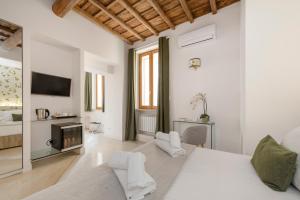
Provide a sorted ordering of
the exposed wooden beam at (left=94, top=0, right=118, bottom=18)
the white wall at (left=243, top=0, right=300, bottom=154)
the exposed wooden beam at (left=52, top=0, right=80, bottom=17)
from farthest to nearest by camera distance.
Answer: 1. the exposed wooden beam at (left=94, top=0, right=118, bottom=18)
2. the exposed wooden beam at (left=52, top=0, right=80, bottom=17)
3. the white wall at (left=243, top=0, right=300, bottom=154)

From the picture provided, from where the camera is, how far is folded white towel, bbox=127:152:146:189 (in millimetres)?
778

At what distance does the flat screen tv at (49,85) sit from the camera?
8.38 ft

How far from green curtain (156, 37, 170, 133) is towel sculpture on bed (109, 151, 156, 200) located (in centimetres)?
243

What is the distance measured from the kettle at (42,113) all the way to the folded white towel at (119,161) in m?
2.41

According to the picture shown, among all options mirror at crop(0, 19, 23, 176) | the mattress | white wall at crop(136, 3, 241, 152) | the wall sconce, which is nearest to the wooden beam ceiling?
mirror at crop(0, 19, 23, 176)

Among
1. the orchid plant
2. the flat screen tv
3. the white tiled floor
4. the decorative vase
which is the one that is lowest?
the white tiled floor

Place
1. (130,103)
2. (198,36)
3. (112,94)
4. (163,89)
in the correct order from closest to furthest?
1. (198,36)
2. (163,89)
3. (130,103)
4. (112,94)

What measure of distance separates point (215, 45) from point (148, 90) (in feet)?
6.74

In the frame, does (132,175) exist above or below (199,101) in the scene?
below

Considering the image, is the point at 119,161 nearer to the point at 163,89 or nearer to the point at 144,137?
the point at 163,89

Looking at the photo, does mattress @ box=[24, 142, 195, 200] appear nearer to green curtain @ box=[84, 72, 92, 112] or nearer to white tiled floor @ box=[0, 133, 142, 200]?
white tiled floor @ box=[0, 133, 142, 200]


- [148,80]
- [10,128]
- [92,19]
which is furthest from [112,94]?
[10,128]

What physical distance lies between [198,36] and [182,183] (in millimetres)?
2951

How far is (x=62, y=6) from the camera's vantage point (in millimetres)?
2365
